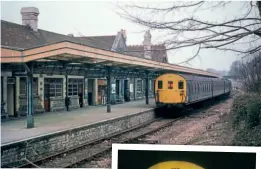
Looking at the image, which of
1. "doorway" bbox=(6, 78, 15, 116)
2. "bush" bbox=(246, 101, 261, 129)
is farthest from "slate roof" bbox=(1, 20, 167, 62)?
"bush" bbox=(246, 101, 261, 129)

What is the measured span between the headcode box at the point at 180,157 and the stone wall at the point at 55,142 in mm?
3595

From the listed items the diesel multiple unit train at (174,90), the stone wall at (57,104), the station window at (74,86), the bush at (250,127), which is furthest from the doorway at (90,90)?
the bush at (250,127)

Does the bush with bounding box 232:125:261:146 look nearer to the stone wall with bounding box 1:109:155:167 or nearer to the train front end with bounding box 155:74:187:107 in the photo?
the stone wall with bounding box 1:109:155:167

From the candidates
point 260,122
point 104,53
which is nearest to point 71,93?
point 104,53

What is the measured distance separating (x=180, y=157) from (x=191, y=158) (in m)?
0.07

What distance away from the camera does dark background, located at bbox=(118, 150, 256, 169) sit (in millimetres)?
2078

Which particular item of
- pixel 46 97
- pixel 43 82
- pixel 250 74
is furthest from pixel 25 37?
pixel 250 74

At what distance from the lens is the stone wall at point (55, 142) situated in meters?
5.37

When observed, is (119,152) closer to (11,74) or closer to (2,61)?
(2,61)

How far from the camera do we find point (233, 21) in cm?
377

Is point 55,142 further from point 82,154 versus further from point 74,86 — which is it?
point 74,86

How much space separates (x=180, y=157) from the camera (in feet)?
6.99

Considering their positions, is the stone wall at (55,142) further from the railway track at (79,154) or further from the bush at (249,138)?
the bush at (249,138)

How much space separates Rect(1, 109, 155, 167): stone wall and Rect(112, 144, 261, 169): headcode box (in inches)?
142
